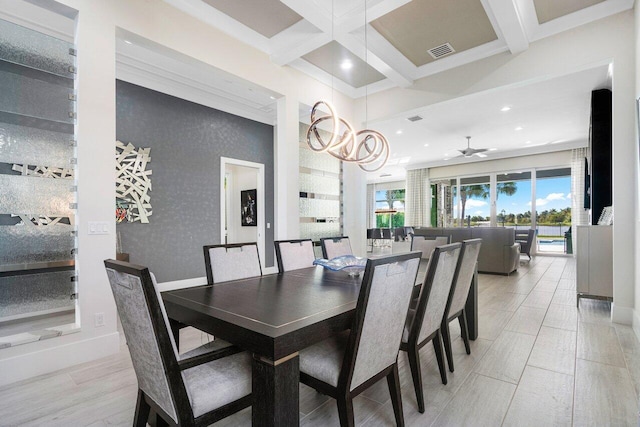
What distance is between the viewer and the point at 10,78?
8.58 ft

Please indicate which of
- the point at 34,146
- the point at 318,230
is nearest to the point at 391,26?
the point at 318,230

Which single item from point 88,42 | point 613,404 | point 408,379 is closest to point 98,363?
point 408,379

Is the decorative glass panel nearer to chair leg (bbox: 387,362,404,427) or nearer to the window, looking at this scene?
chair leg (bbox: 387,362,404,427)

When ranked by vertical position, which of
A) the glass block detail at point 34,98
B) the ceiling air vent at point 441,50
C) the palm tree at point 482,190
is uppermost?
the ceiling air vent at point 441,50

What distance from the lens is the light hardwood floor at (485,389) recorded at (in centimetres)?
174

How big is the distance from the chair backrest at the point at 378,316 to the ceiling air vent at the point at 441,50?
3.51 m

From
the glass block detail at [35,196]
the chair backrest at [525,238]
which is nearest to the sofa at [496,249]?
the chair backrest at [525,238]

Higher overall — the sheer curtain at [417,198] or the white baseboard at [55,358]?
the sheer curtain at [417,198]

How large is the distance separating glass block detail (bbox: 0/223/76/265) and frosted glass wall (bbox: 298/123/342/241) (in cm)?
278

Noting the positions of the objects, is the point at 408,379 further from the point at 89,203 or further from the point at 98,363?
the point at 89,203

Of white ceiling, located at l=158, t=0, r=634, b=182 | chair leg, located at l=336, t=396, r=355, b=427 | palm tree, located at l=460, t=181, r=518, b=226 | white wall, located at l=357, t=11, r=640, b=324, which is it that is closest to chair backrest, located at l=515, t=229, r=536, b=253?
palm tree, located at l=460, t=181, r=518, b=226

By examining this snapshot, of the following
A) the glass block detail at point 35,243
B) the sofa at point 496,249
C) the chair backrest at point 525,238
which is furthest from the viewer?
the chair backrest at point 525,238

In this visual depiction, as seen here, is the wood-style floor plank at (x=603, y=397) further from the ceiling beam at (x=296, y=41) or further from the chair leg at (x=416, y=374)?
the ceiling beam at (x=296, y=41)

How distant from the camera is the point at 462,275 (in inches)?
91.3
